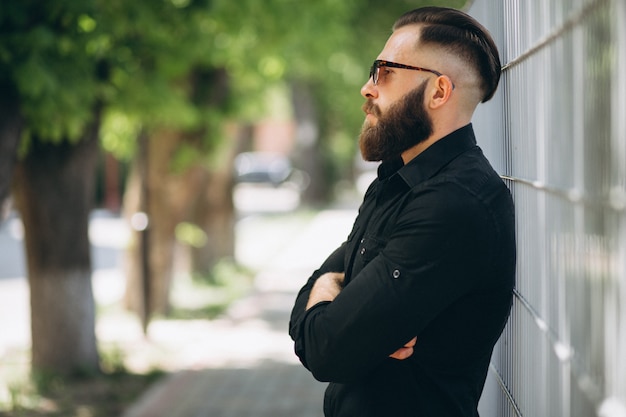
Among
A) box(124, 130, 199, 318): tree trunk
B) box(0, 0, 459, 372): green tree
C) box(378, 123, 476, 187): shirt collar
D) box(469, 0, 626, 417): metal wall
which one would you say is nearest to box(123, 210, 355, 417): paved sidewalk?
box(124, 130, 199, 318): tree trunk

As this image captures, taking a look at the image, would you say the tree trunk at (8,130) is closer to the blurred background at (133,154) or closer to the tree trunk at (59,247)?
the blurred background at (133,154)

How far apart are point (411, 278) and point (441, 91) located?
0.51 metres

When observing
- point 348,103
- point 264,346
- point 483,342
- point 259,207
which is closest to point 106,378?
point 264,346

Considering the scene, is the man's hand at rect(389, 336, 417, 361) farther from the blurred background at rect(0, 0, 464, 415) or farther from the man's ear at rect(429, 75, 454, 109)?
the blurred background at rect(0, 0, 464, 415)

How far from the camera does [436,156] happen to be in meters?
2.55

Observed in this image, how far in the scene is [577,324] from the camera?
1948 mm

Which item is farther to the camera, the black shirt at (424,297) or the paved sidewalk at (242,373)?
the paved sidewalk at (242,373)

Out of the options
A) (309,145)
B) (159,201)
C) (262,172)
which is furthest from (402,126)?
(262,172)

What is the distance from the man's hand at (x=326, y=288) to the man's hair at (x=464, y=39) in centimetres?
63

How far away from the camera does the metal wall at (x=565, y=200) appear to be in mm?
1635

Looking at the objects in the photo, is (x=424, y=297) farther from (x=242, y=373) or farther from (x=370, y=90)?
(x=242, y=373)

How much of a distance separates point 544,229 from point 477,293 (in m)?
0.23

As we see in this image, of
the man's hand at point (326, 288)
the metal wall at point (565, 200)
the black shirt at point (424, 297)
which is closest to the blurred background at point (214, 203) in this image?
the metal wall at point (565, 200)

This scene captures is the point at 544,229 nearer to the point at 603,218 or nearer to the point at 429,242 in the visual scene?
the point at 429,242
